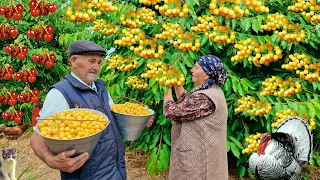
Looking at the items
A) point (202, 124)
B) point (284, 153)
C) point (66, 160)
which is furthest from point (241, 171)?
point (66, 160)

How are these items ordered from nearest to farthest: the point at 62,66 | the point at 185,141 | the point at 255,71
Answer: the point at 185,141, the point at 255,71, the point at 62,66

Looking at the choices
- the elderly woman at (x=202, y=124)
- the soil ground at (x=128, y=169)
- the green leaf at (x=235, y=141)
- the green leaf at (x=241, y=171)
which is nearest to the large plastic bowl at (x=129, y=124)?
the elderly woman at (x=202, y=124)

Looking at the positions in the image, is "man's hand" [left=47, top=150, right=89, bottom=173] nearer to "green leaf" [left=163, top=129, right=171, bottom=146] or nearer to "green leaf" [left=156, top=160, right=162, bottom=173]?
"green leaf" [left=156, top=160, right=162, bottom=173]

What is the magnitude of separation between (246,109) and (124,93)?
1582 millimetres

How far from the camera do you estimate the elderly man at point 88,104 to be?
8.48 feet

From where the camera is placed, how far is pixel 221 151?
335cm

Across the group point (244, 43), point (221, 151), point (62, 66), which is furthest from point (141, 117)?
point (62, 66)

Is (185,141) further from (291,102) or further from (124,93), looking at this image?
(124,93)

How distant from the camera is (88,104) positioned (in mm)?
2705

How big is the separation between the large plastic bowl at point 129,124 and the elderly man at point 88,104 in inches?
2.0

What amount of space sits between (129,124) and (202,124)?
60cm

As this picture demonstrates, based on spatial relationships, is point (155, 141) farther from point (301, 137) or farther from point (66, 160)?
point (66, 160)

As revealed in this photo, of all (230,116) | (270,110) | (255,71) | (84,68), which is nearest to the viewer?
(84,68)

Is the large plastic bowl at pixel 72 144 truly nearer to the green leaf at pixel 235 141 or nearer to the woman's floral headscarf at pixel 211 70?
the woman's floral headscarf at pixel 211 70
